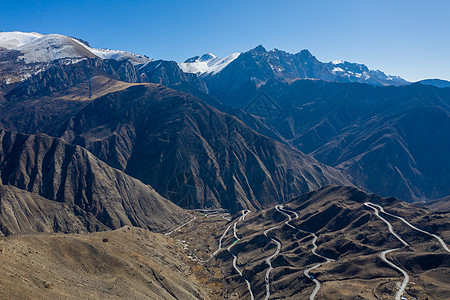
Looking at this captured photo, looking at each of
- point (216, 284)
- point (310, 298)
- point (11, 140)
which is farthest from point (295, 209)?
point (11, 140)

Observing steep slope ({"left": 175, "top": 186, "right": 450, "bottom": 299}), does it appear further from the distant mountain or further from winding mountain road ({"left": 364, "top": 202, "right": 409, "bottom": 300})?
winding mountain road ({"left": 364, "top": 202, "right": 409, "bottom": 300})

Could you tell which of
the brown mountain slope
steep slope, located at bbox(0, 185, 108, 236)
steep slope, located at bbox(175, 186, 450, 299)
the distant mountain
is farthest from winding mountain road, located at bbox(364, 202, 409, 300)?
steep slope, located at bbox(0, 185, 108, 236)

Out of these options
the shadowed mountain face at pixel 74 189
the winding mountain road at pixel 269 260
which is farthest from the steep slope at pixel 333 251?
the shadowed mountain face at pixel 74 189

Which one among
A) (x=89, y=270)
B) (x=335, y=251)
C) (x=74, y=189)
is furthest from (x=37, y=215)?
(x=335, y=251)

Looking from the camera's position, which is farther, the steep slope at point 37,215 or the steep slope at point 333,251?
the steep slope at point 37,215

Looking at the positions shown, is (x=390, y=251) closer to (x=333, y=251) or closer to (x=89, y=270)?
(x=333, y=251)

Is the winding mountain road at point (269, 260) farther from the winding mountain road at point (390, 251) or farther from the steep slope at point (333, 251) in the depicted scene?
the winding mountain road at point (390, 251)

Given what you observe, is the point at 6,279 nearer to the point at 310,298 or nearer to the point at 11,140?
the point at 310,298

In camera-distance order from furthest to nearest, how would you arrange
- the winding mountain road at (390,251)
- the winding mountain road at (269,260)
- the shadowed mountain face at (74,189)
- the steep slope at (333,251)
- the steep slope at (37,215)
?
the shadowed mountain face at (74,189)
the steep slope at (37,215)
the winding mountain road at (269,260)
the steep slope at (333,251)
the winding mountain road at (390,251)
